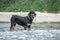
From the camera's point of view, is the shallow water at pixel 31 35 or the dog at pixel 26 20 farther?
the dog at pixel 26 20

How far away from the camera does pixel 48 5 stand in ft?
85.8

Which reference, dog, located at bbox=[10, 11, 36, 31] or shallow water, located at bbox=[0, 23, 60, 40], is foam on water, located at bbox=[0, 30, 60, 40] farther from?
dog, located at bbox=[10, 11, 36, 31]

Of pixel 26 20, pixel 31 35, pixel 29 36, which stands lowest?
pixel 26 20

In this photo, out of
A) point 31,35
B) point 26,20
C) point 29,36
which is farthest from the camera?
point 26,20

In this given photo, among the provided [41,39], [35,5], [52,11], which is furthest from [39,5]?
[41,39]

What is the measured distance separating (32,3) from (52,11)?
3.89m

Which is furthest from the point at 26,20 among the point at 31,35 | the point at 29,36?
the point at 29,36

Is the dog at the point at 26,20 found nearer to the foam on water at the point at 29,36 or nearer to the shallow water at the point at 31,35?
the shallow water at the point at 31,35

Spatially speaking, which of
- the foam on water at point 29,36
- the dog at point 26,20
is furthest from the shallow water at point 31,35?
the dog at point 26,20

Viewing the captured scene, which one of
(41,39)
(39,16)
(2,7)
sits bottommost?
(2,7)

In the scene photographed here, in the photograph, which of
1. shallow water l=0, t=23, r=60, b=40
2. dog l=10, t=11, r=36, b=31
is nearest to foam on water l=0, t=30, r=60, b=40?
shallow water l=0, t=23, r=60, b=40

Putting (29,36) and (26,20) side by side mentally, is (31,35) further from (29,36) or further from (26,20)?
(26,20)

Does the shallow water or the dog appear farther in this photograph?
the dog

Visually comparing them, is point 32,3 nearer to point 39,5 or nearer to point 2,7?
point 39,5
